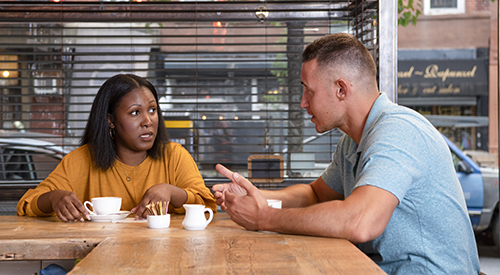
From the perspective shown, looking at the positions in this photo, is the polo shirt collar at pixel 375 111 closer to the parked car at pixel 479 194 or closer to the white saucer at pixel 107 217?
the white saucer at pixel 107 217

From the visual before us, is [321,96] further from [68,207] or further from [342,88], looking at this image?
[68,207]

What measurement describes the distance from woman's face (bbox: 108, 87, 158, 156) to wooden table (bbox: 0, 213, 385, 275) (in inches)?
22.7

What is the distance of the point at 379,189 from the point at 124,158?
4.71 feet

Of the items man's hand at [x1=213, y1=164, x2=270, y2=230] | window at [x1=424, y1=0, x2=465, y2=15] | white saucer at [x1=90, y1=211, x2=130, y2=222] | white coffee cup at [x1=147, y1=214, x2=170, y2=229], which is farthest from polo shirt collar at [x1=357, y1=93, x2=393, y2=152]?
window at [x1=424, y1=0, x2=465, y2=15]

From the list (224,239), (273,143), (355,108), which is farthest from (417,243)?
(273,143)

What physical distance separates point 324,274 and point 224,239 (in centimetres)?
47

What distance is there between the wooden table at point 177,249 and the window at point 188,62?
1.57 metres

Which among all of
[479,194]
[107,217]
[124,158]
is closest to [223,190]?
[107,217]

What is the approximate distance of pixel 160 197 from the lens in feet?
6.26

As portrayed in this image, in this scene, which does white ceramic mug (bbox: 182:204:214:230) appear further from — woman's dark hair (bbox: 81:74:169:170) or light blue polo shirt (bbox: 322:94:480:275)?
Result: woman's dark hair (bbox: 81:74:169:170)

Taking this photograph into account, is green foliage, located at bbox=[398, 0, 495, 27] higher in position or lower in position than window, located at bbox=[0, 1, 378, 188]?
higher

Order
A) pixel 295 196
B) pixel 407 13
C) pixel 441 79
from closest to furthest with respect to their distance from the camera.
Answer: pixel 295 196 < pixel 407 13 < pixel 441 79

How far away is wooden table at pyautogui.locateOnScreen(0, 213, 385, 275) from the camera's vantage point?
115 cm

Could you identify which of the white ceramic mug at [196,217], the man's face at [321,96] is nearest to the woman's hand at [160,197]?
the white ceramic mug at [196,217]
